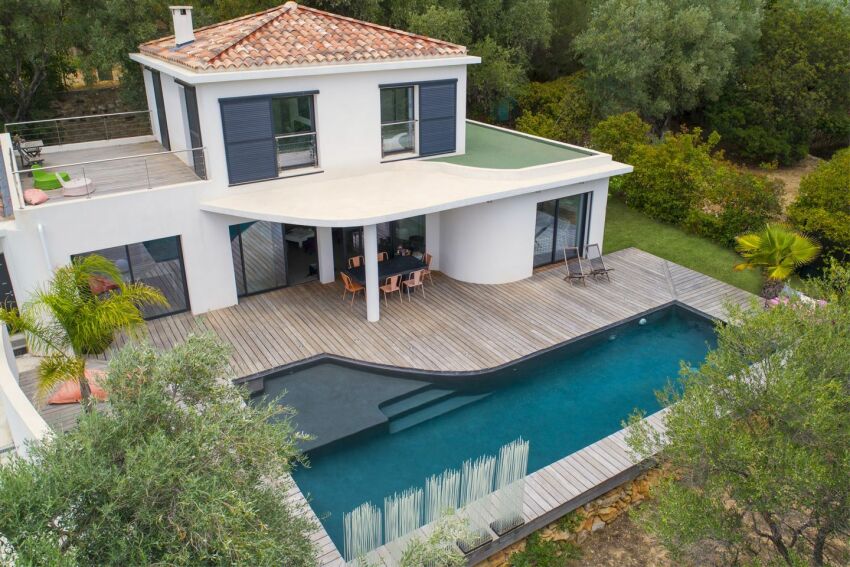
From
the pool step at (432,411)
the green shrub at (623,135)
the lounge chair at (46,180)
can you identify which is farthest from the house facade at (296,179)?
the green shrub at (623,135)

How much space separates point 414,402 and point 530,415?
2.60 metres

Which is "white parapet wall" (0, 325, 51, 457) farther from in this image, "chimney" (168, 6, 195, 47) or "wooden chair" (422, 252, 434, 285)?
"chimney" (168, 6, 195, 47)

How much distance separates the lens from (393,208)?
16.0 meters

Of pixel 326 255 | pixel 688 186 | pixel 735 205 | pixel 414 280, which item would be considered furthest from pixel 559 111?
pixel 326 255

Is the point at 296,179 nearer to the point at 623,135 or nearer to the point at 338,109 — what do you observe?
the point at 338,109

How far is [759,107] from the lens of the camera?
115ft

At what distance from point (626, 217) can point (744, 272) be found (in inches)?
220

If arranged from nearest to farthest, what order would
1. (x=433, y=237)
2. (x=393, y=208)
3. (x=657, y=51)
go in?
(x=393, y=208), (x=433, y=237), (x=657, y=51)

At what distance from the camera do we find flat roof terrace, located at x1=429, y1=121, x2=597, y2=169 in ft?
64.2

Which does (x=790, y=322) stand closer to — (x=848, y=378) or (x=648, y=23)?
(x=848, y=378)

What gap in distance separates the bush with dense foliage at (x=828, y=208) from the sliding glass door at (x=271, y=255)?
49.9 feet

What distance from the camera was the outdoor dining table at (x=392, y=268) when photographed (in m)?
17.4

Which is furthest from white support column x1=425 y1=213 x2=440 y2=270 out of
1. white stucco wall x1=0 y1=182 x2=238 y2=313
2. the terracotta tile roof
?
white stucco wall x1=0 y1=182 x2=238 y2=313

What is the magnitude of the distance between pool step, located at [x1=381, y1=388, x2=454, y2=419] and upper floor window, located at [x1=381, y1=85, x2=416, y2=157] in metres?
7.74
